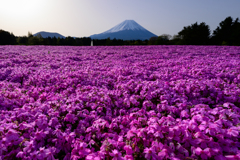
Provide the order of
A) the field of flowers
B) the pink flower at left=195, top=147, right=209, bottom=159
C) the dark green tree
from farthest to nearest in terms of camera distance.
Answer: the dark green tree → the field of flowers → the pink flower at left=195, top=147, right=209, bottom=159

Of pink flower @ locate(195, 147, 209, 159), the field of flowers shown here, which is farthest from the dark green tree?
pink flower @ locate(195, 147, 209, 159)

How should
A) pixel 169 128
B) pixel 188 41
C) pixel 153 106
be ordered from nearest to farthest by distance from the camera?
1. pixel 169 128
2. pixel 153 106
3. pixel 188 41

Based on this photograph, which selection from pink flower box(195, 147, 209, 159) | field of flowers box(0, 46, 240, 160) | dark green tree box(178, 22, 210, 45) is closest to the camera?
pink flower box(195, 147, 209, 159)

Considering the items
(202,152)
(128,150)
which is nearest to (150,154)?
(128,150)

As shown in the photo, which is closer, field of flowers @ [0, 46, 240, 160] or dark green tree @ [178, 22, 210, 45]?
field of flowers @ [0, 46, 240, 160]

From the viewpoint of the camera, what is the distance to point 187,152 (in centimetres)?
282

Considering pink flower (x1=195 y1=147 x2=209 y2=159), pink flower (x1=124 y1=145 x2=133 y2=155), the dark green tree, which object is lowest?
pink flower (x1=124 y1=145 x2=133 y2=155)

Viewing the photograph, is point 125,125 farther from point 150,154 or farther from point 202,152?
point 202,152

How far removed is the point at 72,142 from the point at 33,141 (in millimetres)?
863

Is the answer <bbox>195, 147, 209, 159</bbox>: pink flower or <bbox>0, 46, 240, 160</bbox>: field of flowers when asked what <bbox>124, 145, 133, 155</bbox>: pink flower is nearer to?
<bbox>0, 46, 240, 160</bbox>: field of flowers

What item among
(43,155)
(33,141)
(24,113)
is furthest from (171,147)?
(24,113)

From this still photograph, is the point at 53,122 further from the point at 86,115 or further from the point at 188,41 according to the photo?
the point at 188,41

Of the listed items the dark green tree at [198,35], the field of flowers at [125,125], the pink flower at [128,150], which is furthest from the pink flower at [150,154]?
the dark green tree at [198,35]

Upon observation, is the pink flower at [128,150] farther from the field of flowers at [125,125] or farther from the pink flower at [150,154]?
the pink flower at [150,154]
